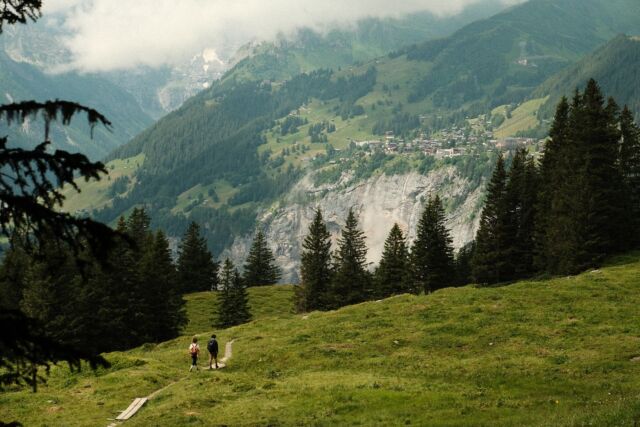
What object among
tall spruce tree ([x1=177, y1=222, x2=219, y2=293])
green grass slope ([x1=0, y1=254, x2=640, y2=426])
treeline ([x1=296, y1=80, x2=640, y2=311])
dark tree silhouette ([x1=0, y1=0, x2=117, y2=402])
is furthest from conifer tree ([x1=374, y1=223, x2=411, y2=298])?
dark tree silhouette ([x1=0, y1=0, x2=117, y2=402])

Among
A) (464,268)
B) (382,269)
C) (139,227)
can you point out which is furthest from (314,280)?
(139,227)

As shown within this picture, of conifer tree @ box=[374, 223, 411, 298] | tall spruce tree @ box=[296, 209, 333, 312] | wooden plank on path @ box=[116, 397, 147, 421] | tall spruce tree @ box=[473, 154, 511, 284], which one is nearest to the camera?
wooden plank on path @ box=[116, 397, 147, 421]

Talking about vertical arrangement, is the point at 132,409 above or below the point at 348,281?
below

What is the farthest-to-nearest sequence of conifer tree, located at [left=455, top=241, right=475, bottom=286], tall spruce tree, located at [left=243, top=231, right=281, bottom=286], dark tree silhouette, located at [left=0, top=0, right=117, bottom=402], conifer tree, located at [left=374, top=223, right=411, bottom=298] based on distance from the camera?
tall spruce tree, located at [left=243, top=231, right=281, bottom=286] → conifer tree, located at [left=455, top=241, right=475, bottom=286] → conifer tree, located at [left=374, top=223, right=411, bottom=298] → dark tree silhouette, located at [left=0, top=0, right=117, bottom=402]

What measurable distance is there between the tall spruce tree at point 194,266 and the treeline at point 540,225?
32.4 metres

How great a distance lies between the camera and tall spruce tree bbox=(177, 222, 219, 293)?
5340 inches

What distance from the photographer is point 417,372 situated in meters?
38.9

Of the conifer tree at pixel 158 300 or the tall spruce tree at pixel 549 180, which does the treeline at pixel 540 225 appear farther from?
the conifer tree at pixel 158 300

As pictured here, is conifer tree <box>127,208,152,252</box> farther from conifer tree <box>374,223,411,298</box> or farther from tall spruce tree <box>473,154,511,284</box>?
tall spruce tree <box>473,154,511,284</box>

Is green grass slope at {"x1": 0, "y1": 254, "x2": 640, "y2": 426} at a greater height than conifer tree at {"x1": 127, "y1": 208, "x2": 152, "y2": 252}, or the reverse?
conifer tree at {"x1": 127, "y1": 208, "x2": 152, "y2": 252}

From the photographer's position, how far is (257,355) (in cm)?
4906

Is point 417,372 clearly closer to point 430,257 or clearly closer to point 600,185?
point 600,185

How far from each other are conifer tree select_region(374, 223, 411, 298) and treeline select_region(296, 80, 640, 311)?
16cm

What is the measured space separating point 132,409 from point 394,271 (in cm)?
7527
